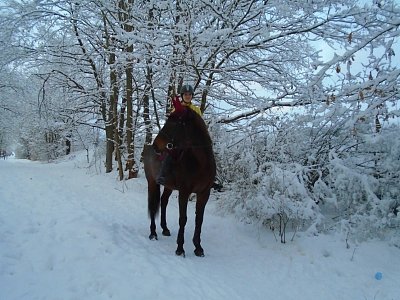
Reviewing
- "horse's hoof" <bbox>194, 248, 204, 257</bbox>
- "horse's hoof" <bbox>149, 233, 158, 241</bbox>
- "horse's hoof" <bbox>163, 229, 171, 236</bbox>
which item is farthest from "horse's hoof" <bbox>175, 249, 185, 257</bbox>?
"horse's hoof" <bbox>163, 229, 171, 236</bbox>

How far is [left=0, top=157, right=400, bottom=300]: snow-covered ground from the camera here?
3404 millimetres

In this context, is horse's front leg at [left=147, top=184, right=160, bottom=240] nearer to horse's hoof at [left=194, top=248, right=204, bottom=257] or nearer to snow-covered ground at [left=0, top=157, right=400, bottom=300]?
snow-covered ground at [left=0, top=157, right=400, bottom=300]

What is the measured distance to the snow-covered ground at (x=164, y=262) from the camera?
11.2ft

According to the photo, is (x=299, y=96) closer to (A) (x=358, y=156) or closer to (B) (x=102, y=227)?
(A) (x=358, y=156)

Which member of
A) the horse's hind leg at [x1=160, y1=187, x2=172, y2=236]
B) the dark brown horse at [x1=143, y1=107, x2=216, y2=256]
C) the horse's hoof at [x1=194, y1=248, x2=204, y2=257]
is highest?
the dark brown horse at [x1=143, y1=107, x2=216, y2=256]

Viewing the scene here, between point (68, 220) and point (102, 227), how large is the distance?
24.5 inches

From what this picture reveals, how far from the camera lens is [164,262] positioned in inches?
168

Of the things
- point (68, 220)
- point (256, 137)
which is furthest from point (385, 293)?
point (68, 220)

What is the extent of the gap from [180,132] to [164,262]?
1.80 meters

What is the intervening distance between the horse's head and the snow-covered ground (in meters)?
1.57

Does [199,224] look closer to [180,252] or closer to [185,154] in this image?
[180,252]

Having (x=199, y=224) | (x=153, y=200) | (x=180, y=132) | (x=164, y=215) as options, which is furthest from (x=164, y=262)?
(x=180, y=132)

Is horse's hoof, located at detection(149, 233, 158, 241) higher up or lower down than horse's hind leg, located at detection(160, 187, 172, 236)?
lower down

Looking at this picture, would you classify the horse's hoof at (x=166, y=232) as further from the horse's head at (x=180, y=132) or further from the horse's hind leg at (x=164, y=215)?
the horse's head at (x=180, y=132)
